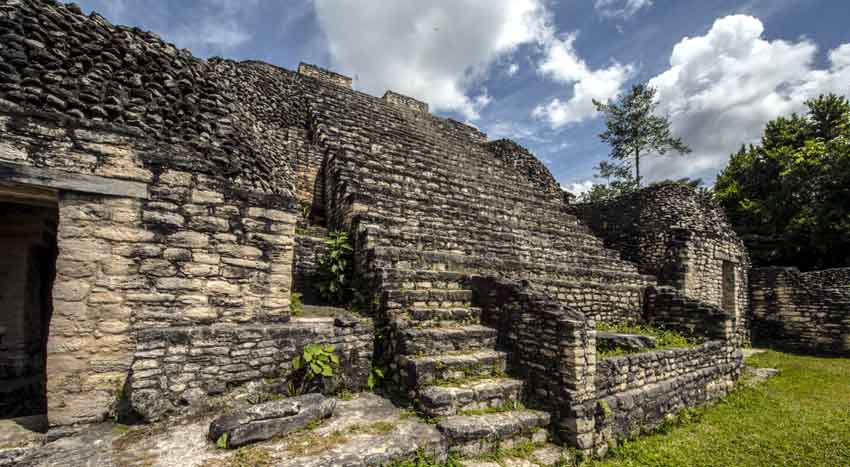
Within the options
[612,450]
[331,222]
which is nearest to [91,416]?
[331,222]

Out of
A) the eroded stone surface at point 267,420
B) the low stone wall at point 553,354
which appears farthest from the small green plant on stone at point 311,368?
the low stone wall at point 553,354

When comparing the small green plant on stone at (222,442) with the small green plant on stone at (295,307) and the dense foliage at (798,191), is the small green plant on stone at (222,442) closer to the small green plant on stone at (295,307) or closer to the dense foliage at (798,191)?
Result: the small green plant on stone at (295,307)

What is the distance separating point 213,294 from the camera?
417 centimetres

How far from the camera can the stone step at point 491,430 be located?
364 cm

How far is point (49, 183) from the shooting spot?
3.45m

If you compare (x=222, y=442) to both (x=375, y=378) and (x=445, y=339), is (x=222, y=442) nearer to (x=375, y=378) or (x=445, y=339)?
(x=375, y=378)

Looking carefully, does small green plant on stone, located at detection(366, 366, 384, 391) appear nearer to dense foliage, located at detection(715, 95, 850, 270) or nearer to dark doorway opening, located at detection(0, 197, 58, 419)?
dark doorway opening, located at detection(0, 197, 58, 419)

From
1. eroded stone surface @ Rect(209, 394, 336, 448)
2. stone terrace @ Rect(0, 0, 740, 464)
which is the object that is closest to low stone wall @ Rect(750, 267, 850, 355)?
stone terrace @ Rect(0, 0, 740, 464)

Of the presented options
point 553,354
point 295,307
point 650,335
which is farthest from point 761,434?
point 295,307

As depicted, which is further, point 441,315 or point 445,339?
point 441,315

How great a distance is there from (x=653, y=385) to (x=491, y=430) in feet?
11.0

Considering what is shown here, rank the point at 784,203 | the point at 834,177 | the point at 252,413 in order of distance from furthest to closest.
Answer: the point at 784,203 < the point at 834,177 < the point at 252,413

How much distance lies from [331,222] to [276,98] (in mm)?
5442

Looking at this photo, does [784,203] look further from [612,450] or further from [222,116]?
[222,116]
